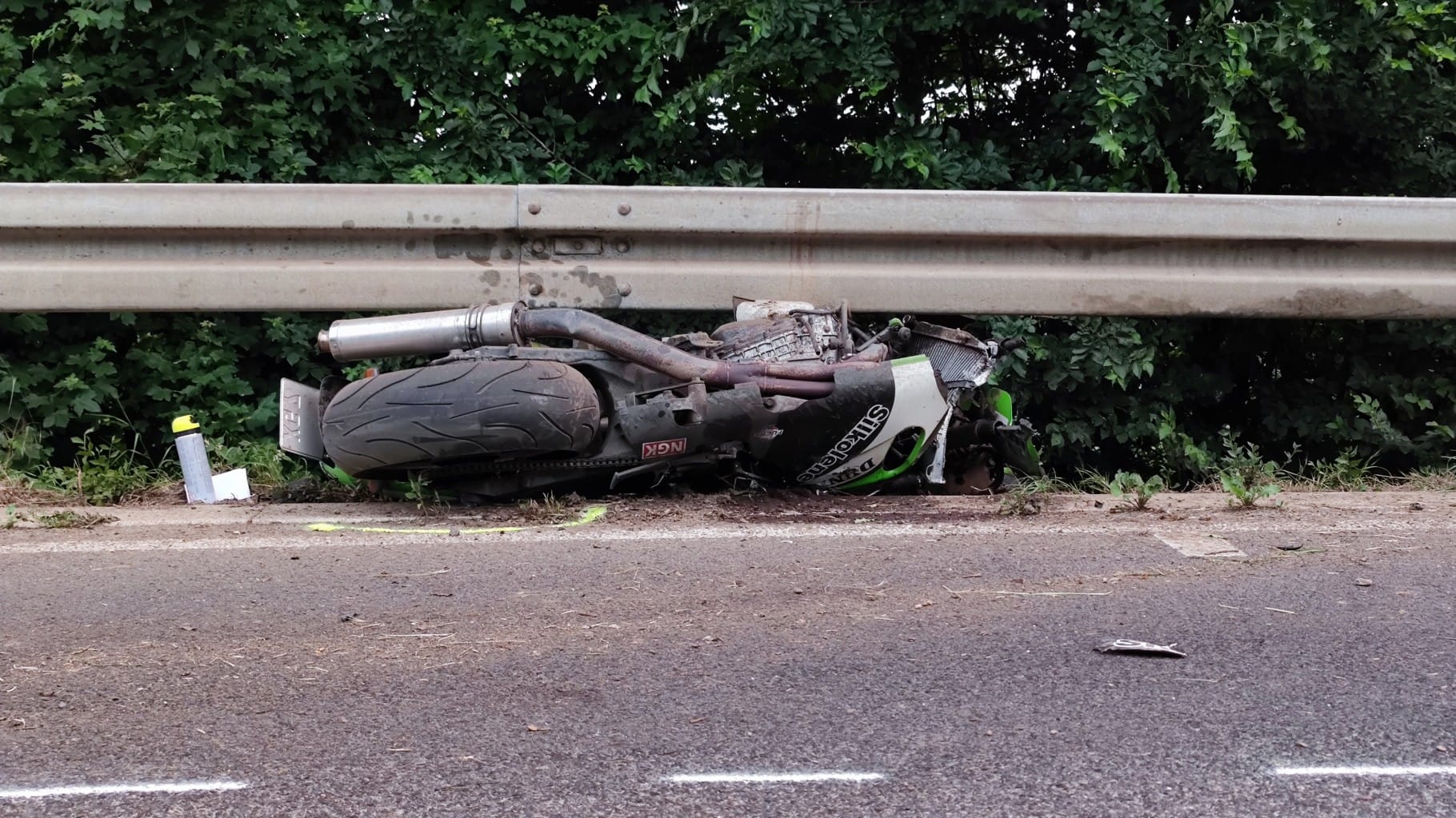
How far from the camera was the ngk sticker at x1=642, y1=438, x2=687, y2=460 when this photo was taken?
3.98 m

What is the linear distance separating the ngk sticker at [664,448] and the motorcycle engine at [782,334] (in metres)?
0.42

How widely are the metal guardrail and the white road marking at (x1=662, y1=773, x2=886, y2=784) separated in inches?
109

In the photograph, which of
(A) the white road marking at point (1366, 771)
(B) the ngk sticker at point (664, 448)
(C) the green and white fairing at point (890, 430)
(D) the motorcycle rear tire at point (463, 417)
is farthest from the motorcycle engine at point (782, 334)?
(A) the white road marking at point (1366, 771)

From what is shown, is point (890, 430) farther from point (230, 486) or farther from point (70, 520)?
point (70, 520)

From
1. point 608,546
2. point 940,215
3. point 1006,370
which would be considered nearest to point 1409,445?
point 1006,370

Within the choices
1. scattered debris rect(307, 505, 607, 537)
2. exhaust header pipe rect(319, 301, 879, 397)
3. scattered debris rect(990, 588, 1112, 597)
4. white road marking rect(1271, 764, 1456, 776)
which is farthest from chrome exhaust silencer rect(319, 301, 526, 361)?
white road marking rect(1271, 764, 1456, 776)

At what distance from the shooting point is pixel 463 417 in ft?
12.3

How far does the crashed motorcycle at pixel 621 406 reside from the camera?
3.80 meters

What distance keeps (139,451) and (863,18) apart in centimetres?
361

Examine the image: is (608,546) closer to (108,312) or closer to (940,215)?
(940,215)

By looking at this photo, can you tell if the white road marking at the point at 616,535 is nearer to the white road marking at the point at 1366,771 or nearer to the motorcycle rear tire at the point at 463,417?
the motorcycle rear tire at the point at 463,417

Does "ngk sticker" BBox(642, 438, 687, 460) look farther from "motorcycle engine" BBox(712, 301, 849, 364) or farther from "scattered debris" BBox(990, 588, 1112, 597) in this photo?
"scattered debris" BBox(990, 588, 1112, 597)

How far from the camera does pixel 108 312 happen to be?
486 cm

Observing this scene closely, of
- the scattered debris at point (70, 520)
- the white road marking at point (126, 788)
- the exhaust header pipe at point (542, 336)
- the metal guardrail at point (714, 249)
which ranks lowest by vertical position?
the white road marking at point (126, 788)
